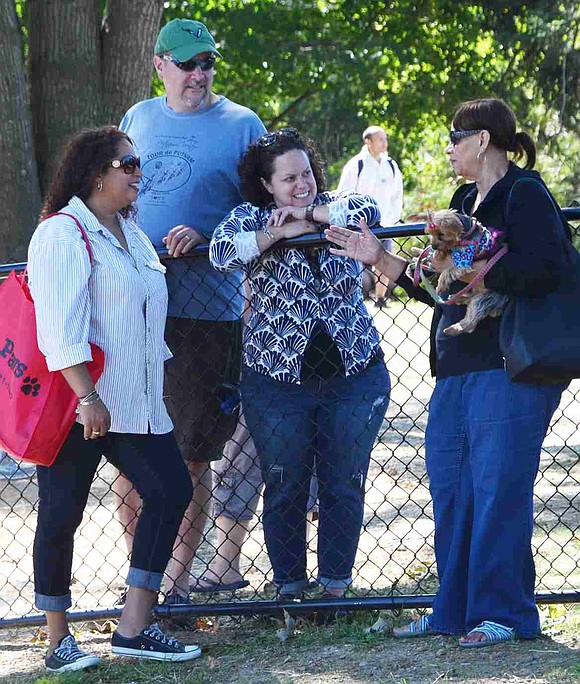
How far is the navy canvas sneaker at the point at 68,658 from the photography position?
3695 mm

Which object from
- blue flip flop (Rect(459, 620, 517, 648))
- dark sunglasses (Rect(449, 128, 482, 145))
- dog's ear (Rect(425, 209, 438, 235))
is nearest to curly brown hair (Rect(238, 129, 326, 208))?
dark sunglasses (Rect(449, 128, 482, 145))

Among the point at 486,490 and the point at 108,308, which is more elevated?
the point at 108,308

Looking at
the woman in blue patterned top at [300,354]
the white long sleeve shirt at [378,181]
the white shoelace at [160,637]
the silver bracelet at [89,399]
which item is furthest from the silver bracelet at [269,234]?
the white long sleeve shirt at [378,181]

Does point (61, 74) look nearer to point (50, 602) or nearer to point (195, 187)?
point (195, 187)

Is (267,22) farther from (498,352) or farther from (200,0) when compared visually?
(498,352)

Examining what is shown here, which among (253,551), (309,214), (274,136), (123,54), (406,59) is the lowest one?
(253,551)

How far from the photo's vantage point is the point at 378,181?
1347 cm

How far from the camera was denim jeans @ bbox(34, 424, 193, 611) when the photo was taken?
361 centimetres

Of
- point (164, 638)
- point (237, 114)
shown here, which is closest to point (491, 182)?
point (237, 114)

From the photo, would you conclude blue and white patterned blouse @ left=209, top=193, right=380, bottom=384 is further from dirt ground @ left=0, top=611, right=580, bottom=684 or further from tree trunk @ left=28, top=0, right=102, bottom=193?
tree trunk @ left=28, top=0, right=102, bottom=193

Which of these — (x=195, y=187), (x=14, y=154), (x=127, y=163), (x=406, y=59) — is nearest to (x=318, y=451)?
(x=195, y=187)

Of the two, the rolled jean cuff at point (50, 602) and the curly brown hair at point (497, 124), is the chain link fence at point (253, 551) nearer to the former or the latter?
the curly brown hair at point (497, 124)

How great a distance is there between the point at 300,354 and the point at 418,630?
3.32 feet

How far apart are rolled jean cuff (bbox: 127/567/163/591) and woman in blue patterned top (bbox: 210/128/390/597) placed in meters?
0.48
